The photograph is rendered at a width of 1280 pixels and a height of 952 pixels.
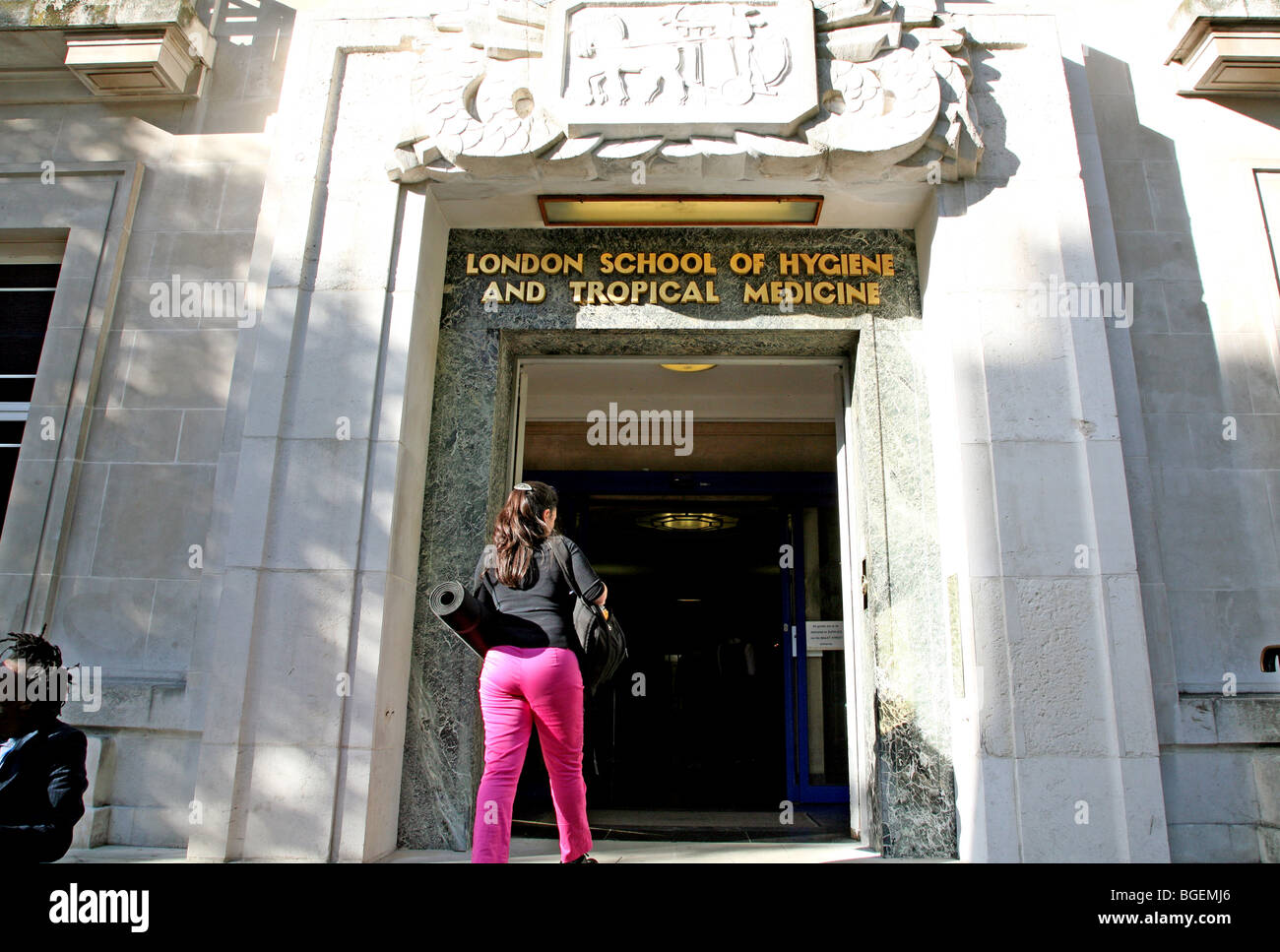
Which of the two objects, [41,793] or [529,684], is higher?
[529,684]

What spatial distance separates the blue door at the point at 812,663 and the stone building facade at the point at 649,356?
259 centimetres

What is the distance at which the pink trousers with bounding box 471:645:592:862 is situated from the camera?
3.82 m

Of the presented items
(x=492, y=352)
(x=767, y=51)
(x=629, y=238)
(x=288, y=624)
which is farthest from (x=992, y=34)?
(x=288, y=624)

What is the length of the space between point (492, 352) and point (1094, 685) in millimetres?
4163

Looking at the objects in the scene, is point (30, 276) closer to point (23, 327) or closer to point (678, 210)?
point (23, 327)

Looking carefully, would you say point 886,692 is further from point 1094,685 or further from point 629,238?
point 629,238

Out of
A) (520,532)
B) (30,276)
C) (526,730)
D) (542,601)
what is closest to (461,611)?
(542,601)

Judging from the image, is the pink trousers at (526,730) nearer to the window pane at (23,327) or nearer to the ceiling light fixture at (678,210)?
the ceiling light fixture at (678,210)

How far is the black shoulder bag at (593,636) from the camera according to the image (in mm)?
4020

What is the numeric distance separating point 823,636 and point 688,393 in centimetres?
281

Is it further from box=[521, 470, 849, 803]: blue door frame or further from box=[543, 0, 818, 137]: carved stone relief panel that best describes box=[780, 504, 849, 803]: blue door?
box=[543, 0, 818, 137]: carved stone relief panel

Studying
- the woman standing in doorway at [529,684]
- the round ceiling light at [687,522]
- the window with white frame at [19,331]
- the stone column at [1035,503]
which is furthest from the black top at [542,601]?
the round ceiling light at [687,522]

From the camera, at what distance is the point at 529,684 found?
3885mm

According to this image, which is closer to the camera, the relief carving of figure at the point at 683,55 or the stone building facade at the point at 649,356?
the stone building facade at the point at 649,356
